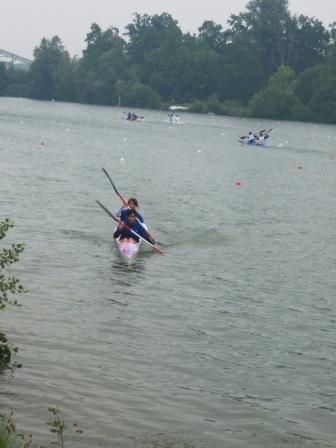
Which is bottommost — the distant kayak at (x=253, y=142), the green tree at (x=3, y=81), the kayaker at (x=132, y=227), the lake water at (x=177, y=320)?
the lake water at (x=177, y=320)

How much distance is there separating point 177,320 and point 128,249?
20.8ft

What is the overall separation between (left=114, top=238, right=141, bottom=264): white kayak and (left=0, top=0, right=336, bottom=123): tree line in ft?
363

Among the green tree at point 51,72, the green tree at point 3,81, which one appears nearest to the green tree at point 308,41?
the green tree at point 51,72

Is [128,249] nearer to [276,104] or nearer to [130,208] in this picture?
[130,208]

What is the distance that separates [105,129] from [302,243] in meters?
60.5

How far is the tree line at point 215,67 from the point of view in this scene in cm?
14188

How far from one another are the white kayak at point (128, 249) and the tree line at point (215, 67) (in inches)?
4356

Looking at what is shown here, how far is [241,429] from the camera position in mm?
11867

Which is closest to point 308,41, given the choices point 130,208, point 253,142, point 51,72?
point 51,72

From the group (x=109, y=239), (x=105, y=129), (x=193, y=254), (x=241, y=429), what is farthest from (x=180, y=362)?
(x=105, y=129)

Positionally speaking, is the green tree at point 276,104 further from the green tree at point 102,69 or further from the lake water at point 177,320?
the lake water at point 177,320

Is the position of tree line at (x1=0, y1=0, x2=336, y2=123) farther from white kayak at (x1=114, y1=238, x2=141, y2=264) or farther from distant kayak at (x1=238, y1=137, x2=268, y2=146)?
white kayak at (x1=114, y1=238, x2=141, y2=264)

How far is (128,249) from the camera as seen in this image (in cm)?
2264

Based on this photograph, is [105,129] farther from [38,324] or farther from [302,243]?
[38,324]
